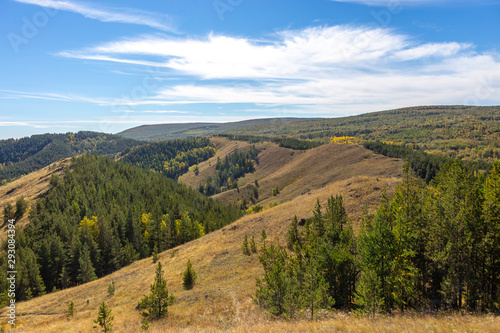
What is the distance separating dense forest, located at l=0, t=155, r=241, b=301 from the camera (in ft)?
210

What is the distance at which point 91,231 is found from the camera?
81.0 m

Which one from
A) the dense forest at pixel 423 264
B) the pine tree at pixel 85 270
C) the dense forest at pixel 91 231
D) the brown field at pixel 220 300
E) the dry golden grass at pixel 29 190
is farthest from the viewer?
the dry golden grass at pixel 29 190

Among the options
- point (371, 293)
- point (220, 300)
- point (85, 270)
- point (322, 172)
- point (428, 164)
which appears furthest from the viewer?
point (322, 172)

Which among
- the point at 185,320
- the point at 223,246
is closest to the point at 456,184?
the point at 185,320

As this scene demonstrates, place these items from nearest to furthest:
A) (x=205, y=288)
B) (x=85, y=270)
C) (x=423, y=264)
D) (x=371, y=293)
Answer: (x=371, y=293) → (x=423, y=264) → (x=205, y=288) → (x=85, y=270)

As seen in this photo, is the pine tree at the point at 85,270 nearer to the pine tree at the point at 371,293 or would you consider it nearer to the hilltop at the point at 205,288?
the hilltop at the point at 205,288

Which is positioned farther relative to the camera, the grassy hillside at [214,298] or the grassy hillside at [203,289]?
the grassy hillside at [203,289]

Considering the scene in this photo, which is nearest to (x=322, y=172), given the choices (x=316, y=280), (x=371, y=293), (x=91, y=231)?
(x=91, y=231)

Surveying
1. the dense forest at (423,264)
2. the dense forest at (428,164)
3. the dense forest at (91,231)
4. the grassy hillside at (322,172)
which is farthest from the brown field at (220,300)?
the grassy hillside at (322,172)

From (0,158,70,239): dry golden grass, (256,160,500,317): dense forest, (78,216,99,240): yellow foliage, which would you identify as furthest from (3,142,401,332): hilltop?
(0,158,70,239): dry golden grass

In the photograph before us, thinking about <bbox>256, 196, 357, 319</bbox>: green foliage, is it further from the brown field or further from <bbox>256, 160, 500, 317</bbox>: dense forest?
the brown field

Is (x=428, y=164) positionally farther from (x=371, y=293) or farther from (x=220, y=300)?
(x=220, y=300)

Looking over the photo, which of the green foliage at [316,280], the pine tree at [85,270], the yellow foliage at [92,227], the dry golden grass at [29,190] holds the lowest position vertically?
the pine tree at [85,270]

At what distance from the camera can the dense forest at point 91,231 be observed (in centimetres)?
6412
